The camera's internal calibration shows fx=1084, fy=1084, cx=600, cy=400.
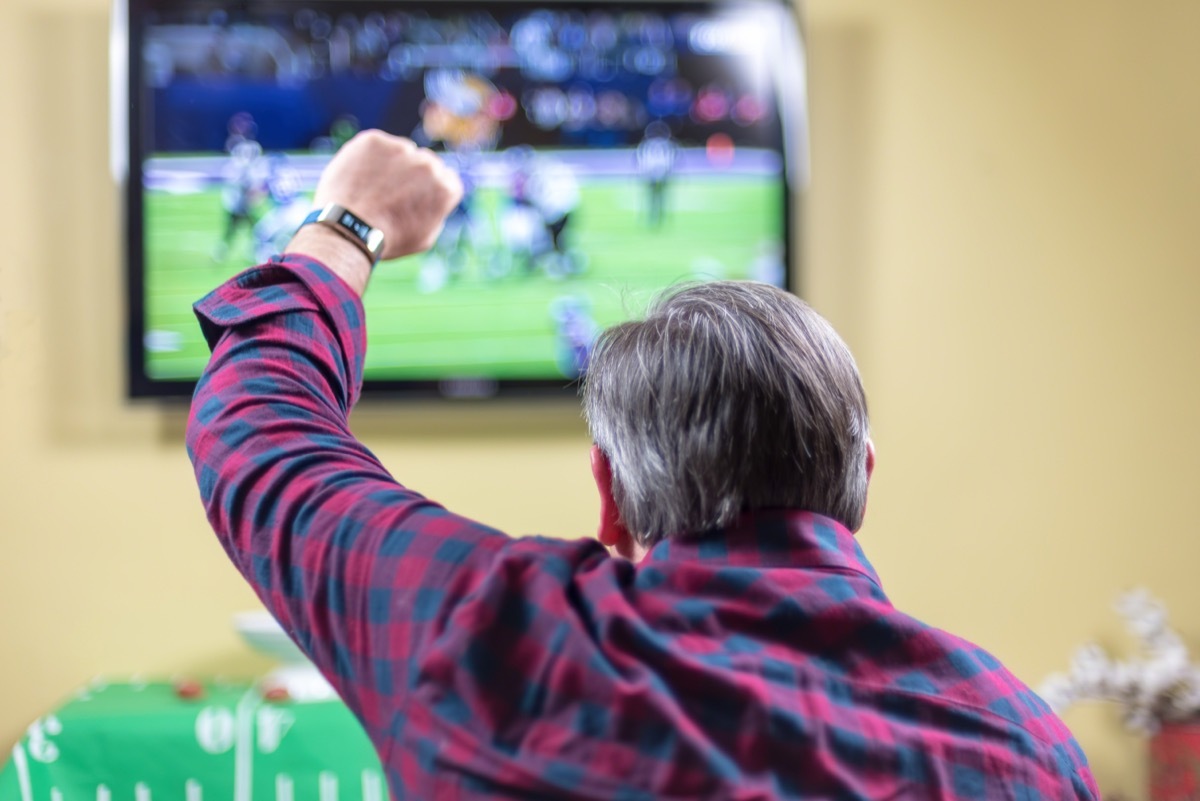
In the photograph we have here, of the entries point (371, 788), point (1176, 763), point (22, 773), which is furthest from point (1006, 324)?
point (22, 773)

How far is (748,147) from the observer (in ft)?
7.56

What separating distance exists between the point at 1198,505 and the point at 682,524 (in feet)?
6.99

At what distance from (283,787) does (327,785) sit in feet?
0.25

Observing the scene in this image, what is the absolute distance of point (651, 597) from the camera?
0.66 m

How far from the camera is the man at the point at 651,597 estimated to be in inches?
24.2

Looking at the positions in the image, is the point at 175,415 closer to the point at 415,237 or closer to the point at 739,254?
the point at 739,254

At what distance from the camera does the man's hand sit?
0.94 meters

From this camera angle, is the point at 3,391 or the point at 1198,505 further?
the point at 1198,505

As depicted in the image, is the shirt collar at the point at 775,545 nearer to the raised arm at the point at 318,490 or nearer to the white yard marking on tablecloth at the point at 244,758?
the raised arm at the point at 318,490

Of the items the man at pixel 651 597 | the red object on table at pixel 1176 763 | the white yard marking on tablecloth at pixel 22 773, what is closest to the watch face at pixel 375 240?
the man at pixel 651 597

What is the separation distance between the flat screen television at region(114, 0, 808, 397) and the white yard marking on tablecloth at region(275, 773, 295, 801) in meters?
0.79

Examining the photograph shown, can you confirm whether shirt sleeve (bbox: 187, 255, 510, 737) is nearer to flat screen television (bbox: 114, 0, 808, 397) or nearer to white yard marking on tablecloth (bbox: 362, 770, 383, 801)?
white yard marking on tablecloth (bbox: 362, 770, 383, 801)

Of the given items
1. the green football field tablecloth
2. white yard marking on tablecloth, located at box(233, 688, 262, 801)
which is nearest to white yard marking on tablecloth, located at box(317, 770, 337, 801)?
the green football field tablecloth

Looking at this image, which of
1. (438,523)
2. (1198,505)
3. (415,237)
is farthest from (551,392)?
(438,523)
